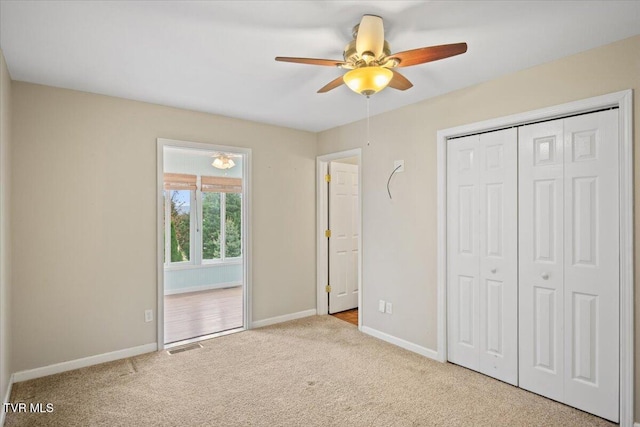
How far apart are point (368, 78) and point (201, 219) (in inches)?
213

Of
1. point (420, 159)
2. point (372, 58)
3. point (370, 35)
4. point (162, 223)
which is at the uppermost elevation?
point (370, 35)

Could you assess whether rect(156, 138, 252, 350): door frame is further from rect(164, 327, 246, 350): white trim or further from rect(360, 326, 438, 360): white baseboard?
rect(360, 326, 438, 360): white baseboard

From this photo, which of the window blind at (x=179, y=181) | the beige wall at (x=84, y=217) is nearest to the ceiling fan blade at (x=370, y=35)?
the beige wall at (x=84, y=217)

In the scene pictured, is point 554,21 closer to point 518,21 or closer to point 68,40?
point 518,21

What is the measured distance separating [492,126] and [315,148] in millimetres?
2429

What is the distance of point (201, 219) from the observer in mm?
6691

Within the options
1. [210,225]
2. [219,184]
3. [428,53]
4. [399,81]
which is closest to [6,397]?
[399,81]

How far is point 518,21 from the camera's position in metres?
2.05

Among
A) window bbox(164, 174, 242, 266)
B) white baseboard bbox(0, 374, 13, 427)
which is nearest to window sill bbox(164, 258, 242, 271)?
window bbox(164, 174, 242, 266)

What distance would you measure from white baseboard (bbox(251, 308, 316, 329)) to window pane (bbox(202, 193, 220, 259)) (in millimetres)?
2865

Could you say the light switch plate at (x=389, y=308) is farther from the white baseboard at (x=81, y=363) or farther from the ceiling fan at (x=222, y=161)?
the ceiling fan at (x=222, y=161)

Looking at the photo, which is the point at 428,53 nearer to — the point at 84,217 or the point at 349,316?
the point at 84,217

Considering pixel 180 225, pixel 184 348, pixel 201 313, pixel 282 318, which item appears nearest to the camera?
pixel 184 348

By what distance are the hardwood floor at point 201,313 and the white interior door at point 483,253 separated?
2.65m
